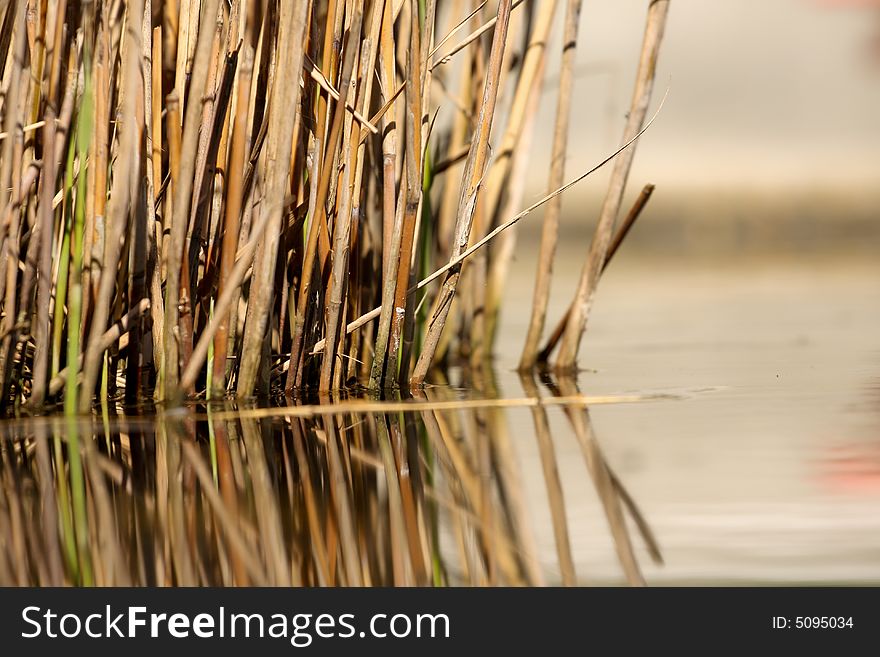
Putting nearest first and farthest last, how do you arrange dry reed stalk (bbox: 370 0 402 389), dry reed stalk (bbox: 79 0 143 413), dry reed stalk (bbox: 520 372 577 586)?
dry reed stalk (bbox: 520 372 577 586) → dry reed stalk (bbox: 79 0 143 413) → dry reed stalk (bbox: 370 0 402 389)

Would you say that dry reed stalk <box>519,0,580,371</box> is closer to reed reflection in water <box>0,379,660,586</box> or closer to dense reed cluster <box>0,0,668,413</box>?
dense reed cluster <box>0,0,668,413</box>

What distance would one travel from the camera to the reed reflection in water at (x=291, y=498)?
0.84 metres

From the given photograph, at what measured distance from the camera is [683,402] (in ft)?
4.91

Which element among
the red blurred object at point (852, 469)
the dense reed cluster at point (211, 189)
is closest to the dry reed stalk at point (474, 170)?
the dense reed cluster at point (211, 189)

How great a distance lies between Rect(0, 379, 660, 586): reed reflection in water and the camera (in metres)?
0.84

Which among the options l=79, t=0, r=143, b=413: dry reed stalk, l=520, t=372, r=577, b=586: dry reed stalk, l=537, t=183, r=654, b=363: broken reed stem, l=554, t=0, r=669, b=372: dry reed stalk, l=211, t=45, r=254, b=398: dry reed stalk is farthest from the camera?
l=537, t=183, r=654, b=363: broken reed stem

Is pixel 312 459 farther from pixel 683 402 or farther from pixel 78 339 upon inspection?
pixel 683 402

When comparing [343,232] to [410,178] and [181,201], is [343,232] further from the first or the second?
[181,201]

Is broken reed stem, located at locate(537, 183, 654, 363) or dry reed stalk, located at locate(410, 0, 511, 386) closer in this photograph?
dry reed stalk, located at locate(410, 0, 511, 386)

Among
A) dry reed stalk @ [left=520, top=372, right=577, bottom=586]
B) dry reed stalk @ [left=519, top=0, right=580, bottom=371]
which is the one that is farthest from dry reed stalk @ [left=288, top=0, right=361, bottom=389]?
dry reed stalk @ [left=519, top=0, right=580, bottom=371]

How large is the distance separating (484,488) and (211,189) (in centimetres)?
62

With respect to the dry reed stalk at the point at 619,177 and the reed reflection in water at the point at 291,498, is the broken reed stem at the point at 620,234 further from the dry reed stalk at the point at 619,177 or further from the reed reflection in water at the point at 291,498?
the reed reflection in water at the point at 291,498

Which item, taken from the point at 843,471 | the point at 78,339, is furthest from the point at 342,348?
the point at 843,471
